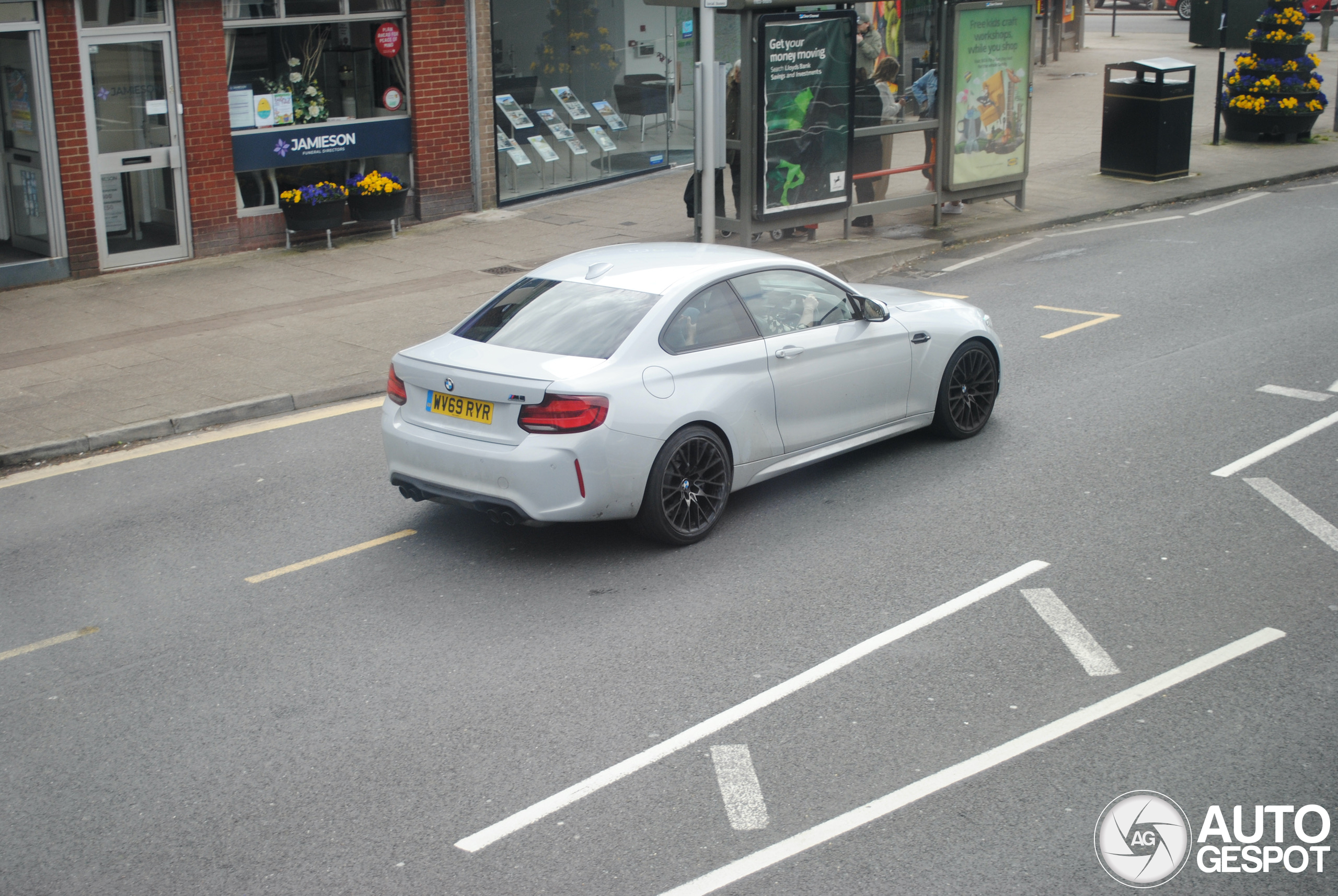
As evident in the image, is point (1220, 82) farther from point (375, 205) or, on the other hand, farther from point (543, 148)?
point (375, 205)

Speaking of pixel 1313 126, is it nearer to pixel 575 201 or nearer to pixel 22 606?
pixel 575 201

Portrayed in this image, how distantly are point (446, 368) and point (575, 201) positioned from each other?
12001 mm

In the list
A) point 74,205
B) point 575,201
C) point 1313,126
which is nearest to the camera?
point 74,205

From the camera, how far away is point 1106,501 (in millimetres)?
7910

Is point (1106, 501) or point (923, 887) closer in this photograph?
point (923, 887)

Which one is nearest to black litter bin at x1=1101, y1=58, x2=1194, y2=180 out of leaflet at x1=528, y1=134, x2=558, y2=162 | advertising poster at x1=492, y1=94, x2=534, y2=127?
leaflet at x1=528, y1=134, x2=558, y2=162

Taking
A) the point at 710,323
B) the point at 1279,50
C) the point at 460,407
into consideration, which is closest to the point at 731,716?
the point at 460,407

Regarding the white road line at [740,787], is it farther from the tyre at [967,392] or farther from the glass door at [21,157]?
the glass door at [21,157]

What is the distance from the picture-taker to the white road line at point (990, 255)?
49.1 ft

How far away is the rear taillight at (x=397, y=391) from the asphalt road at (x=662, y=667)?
0.79m

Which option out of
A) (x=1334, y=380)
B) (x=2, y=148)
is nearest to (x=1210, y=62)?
(x=1334, y=380)

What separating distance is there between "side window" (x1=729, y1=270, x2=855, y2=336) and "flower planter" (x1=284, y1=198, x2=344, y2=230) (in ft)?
29.5

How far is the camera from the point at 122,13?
1423 centimetres

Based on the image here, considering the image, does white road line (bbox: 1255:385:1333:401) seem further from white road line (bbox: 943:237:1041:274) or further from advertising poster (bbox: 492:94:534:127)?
advertising poster (bbox: 492:94:534:127)
